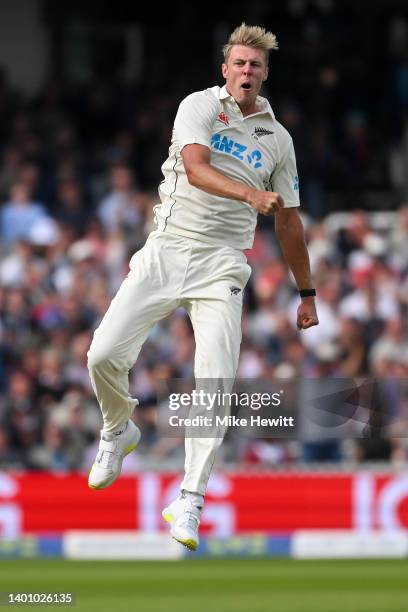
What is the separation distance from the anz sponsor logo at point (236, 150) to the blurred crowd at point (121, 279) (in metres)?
4.69

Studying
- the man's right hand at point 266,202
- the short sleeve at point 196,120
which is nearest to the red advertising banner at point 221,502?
the short sleeve at point 196,120

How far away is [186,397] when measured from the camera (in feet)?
29.0

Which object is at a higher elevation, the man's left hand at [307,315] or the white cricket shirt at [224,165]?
the white cricket shirt at [224,165]

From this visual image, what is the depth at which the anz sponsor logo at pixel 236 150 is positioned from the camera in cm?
868

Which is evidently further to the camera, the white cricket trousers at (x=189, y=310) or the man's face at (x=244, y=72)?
the white cricket trousers at (x=189, y=310)

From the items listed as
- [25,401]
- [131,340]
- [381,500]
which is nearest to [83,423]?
[25,401]

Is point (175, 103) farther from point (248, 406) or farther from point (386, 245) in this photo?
point (248, 406)

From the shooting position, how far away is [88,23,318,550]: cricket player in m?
8.50

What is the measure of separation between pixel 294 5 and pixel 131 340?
13934 mm

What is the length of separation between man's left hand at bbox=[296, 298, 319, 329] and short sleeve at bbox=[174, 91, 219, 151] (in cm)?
118

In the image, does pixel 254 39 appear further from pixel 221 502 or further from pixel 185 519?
pixel 221 502

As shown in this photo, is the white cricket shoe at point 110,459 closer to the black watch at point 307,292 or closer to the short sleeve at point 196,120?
the black watch at point 307,292

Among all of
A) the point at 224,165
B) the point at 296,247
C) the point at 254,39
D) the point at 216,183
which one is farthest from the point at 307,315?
the point at 254,39

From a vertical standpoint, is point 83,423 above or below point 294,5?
below
